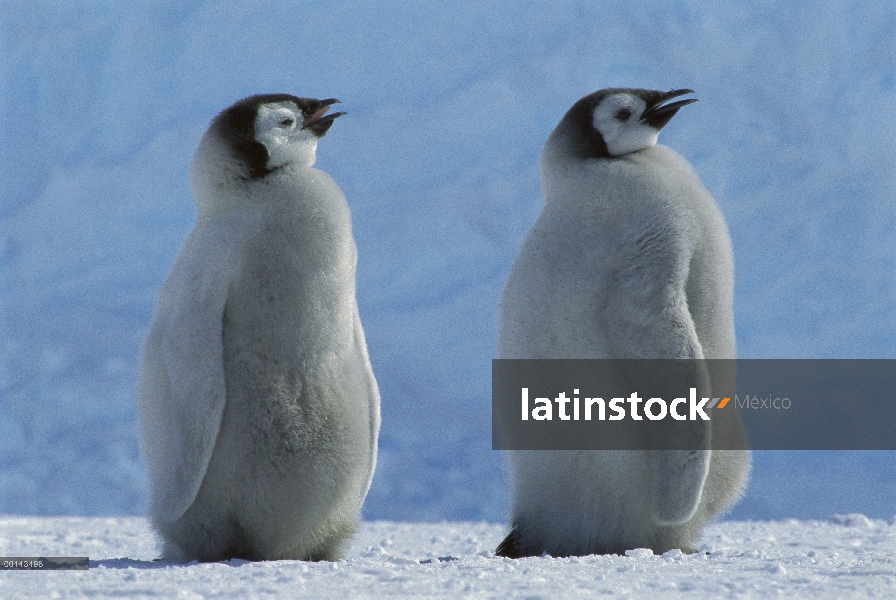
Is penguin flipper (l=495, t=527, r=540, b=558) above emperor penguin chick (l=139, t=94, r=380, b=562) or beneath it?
beneath

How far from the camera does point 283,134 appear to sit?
3.59m

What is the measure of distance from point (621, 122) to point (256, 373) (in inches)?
64.0

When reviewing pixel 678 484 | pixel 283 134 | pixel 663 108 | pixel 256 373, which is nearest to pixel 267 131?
pixel 283 134

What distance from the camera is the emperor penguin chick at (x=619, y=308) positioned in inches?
143

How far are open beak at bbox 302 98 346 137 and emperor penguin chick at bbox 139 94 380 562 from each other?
12 centimetres

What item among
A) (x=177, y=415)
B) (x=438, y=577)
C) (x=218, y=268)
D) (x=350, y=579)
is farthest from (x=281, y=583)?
(x=218, y=268)

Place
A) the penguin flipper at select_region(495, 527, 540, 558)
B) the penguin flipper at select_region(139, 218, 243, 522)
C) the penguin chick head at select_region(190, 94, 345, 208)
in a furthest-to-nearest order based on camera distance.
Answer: the penguin flipper at select_region(495, 527, 540, 558)
the penguin chick head at select_region(190, 94, 345, 208)
the penguin flipper at select_region(139, 218, 243, 522)

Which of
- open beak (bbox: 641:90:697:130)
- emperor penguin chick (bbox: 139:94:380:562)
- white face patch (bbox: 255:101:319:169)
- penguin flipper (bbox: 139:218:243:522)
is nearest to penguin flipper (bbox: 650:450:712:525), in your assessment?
emperor penguin chick (bbox: 139:94:380:562)

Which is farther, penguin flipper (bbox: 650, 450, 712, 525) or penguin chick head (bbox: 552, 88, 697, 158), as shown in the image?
penguin chick head (bbox: 552, 88, 697, 158)

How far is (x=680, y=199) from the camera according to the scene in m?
3.80

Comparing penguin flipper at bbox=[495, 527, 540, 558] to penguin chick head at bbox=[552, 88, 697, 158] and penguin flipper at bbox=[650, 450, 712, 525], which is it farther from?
penguin chick head at bbox=[552, 88, 697, 158]

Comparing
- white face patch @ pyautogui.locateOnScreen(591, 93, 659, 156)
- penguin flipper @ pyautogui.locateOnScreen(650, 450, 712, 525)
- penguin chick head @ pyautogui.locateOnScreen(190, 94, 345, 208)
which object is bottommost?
penguin flipper @ pyautogui.locateOnScreen(650, 450, 712, 525)

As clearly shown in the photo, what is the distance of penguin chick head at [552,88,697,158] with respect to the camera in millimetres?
3945

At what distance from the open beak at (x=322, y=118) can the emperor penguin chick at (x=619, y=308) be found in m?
0.83
